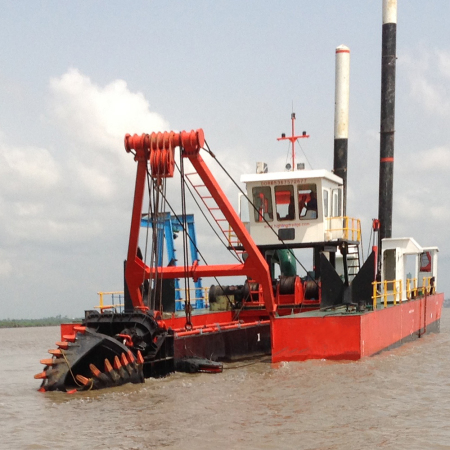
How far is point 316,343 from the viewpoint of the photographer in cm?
1692

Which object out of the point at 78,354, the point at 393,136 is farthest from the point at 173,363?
the point at 393,136

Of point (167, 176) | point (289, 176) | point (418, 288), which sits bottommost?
point (418, 288)

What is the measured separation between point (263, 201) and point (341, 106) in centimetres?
810

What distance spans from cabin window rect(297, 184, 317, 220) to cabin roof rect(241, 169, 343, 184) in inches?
13.3

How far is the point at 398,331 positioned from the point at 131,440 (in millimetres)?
13092

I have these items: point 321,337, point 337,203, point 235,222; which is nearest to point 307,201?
point 337,203

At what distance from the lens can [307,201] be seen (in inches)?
883

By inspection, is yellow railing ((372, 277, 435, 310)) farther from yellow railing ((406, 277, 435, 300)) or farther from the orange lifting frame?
the orange lifting frame

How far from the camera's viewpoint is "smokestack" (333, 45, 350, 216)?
2897 centimetres

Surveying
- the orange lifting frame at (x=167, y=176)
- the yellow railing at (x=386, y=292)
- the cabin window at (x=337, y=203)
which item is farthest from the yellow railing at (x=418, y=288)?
the orange lifting frame at (x=167, y=176)

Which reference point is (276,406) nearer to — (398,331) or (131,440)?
(131,440)

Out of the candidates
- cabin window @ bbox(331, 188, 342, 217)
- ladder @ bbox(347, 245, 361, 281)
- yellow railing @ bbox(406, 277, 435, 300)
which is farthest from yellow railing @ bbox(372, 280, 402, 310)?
cabin window @ bbox(331, 188, 342, 217)

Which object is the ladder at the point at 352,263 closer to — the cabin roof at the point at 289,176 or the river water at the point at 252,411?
the cabin roof at the point at 289,176

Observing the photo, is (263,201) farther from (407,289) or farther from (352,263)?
(407,289)
